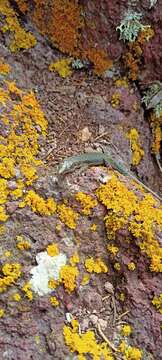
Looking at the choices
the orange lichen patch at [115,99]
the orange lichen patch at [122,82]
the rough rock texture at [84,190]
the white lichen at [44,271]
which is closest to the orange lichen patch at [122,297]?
the rough rock texture at [84,190]

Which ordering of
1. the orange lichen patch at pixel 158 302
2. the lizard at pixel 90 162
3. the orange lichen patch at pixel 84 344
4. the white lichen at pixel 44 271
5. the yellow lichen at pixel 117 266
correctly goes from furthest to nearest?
the lizard at pixel 90 162
the yellow lichen at pixel 117 266
the orange lichen patch at pixel 158 302
the white lichen at pixel 44 271
the orange lichen patch at pixel 84 344

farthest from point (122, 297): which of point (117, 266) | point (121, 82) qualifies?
point (121, 82)

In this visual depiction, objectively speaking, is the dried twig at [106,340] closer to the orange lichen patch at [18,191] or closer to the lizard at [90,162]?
the orange lichen patch at [18,191]

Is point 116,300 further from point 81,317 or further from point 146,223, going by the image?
point 146,223

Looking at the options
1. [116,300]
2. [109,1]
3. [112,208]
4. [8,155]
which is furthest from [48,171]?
[109,1]

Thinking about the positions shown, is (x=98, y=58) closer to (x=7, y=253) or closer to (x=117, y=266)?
(x=117, y=266)

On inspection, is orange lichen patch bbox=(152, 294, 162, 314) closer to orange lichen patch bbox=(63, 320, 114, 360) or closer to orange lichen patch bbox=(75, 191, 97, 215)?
orange lichen patch bbox=(63, 320, 114, 360)
